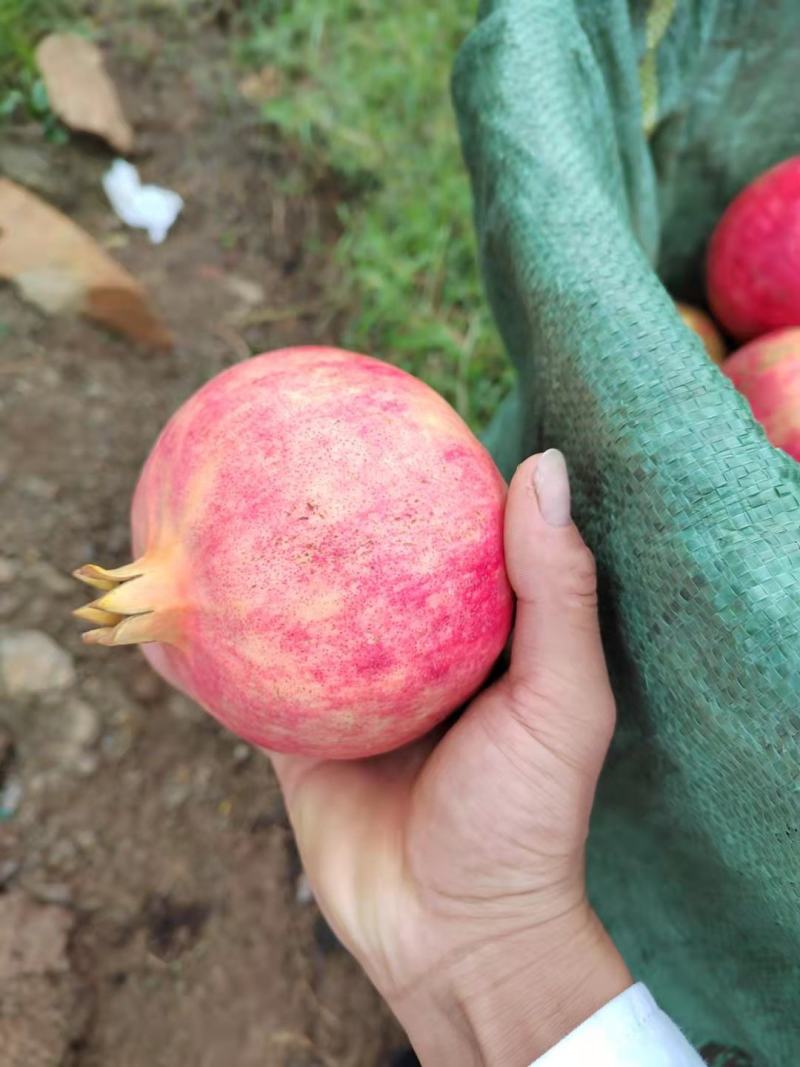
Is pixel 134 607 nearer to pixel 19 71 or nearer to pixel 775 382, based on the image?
pixel 775 382

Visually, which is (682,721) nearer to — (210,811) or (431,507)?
(431,507)

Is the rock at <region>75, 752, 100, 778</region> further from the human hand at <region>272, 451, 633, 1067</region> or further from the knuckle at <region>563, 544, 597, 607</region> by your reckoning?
the knuckle at <region>563, 544, 597, 607</region>

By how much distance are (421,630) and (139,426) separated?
1134mm

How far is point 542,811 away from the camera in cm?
87

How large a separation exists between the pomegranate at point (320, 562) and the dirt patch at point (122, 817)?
2.52 ft

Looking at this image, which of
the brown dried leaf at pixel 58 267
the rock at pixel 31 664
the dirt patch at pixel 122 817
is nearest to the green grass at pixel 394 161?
the dirt patch at pixel 122 817

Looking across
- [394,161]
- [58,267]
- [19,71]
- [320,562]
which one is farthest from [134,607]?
[19,71]

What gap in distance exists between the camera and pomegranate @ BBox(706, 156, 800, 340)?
1.16 m

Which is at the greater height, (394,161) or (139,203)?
(394,161)

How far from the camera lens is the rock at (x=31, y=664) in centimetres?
146

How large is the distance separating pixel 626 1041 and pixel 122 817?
926 mm

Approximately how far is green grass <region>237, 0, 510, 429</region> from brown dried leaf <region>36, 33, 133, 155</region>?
353mm

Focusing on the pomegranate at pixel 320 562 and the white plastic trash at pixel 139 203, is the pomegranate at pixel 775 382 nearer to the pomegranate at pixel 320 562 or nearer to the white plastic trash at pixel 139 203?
the pomegranate at pixel 320 562

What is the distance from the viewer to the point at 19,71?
76.2 inches
